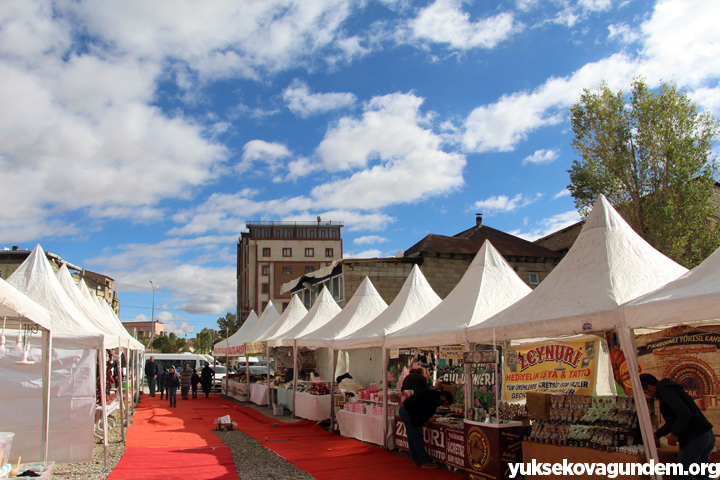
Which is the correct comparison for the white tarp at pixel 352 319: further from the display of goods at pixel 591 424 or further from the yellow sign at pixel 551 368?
the display of goods at pixel 591 424

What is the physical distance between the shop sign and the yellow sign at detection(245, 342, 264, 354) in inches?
389

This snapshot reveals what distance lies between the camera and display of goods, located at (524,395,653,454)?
17.9 feet

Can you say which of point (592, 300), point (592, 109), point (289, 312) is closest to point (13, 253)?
point (289, 312)

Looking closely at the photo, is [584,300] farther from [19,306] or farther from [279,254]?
[279,254]

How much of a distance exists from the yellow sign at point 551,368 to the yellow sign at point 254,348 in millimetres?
10784

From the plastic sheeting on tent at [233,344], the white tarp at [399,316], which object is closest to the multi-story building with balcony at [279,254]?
the plastic sheeting on tent at [233,344]

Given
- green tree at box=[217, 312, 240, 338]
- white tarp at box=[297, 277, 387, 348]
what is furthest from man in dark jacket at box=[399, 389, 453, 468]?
green tree at box=[217, 312, 240, 338]

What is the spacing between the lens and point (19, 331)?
583 centimetres

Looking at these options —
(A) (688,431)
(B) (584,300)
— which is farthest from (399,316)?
(A) (688,431)

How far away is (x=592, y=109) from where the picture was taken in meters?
19.6

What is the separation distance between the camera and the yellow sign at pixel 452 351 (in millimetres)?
9789

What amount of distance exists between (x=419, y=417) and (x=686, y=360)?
12.9ft

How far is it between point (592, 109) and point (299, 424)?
15855 millimetres

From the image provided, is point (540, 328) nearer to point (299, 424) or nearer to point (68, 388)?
point (68, 388)
